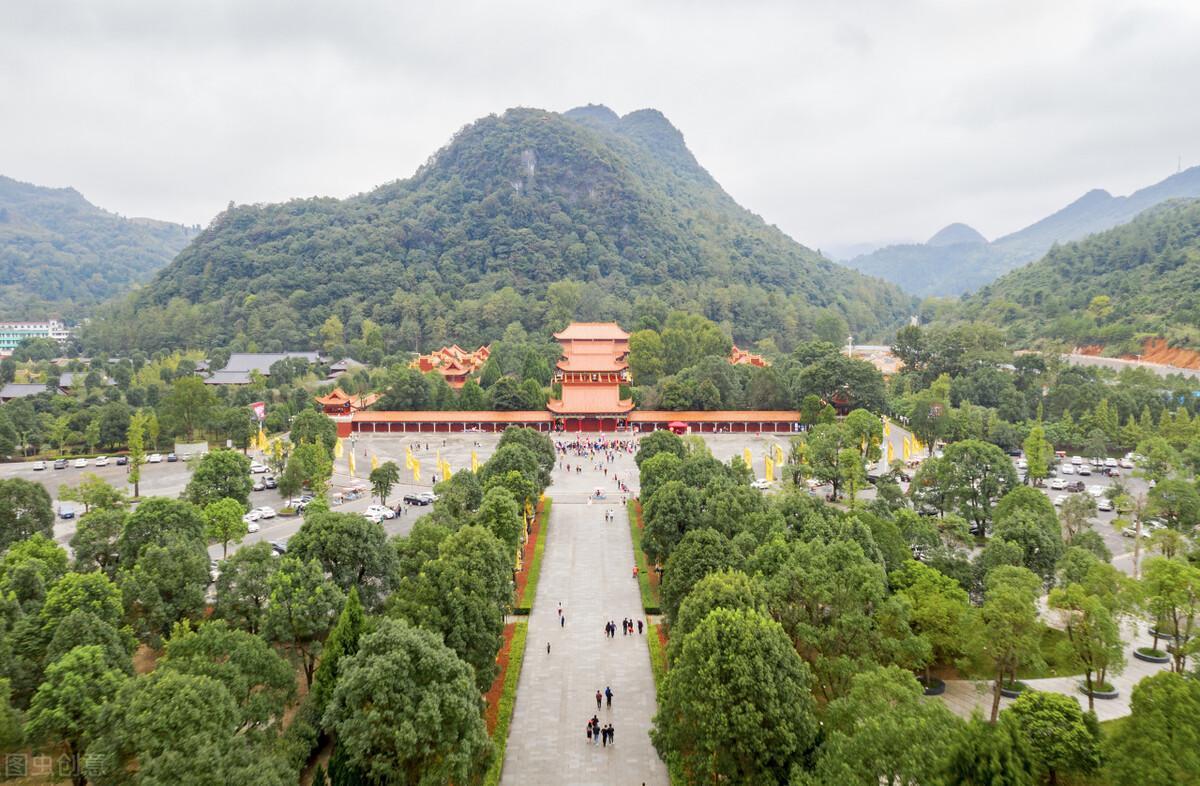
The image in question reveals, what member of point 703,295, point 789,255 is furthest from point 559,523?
point 789,255

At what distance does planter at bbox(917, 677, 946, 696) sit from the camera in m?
15.1

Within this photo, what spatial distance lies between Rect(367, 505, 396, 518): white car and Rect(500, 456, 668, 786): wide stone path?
6.51 m

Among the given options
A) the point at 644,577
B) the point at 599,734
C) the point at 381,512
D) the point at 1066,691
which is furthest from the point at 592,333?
the point at 599,734

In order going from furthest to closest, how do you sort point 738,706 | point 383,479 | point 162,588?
point 383,479, point 162,588, point 738,706

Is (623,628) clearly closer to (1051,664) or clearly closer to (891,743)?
(891,743)

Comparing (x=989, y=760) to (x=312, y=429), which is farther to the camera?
(x=312, y=429)

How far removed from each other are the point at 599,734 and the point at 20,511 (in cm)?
1745

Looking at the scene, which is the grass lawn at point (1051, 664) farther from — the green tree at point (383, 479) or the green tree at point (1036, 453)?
the green tree at point (383, 479)

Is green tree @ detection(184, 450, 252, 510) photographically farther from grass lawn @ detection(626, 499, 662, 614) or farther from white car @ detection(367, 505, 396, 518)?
grass lawn @ detection(626, 499, 662, 614)

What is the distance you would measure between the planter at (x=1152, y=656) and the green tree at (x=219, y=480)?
24039 mm

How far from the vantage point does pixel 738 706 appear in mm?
10875

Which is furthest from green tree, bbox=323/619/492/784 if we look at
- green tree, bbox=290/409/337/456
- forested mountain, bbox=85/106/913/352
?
forested mountain, bbox=85/106/913/352

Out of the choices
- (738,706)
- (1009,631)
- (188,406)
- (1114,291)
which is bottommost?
(738,706)

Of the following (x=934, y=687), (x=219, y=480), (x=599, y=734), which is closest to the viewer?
(x=599, y=734)
